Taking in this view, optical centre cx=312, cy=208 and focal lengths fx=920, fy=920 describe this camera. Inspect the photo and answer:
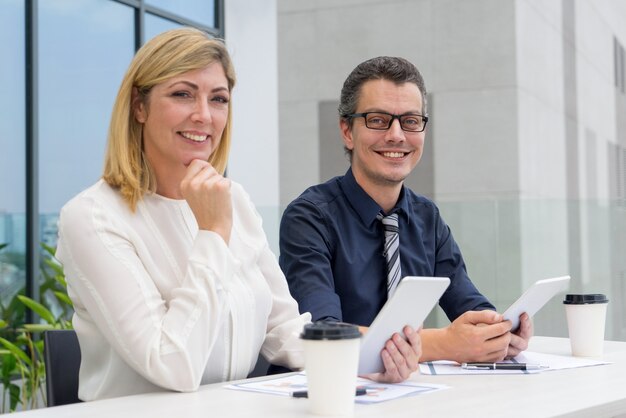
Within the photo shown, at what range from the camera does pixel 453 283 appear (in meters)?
2.81

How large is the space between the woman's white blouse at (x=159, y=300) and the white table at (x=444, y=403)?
112mm

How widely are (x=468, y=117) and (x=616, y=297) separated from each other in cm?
529

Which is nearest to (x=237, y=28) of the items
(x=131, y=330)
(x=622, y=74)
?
(x=131, y=330)

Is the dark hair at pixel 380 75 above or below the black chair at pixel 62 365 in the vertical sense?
above

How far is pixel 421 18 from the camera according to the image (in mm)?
10516

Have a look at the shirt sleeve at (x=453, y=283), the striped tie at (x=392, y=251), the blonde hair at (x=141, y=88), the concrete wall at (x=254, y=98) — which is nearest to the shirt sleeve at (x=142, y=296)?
the blonde hair at (x=141, y=88)

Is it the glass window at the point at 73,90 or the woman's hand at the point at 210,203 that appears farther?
the glass window at the point at 73,90

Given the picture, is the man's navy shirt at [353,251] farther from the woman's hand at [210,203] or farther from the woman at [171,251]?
the woman's hand at [210,203]

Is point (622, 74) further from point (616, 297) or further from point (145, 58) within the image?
point (145, 58)

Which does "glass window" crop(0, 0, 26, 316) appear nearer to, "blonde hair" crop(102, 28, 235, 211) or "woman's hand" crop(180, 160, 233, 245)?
"blonde hair" crop(102, 28, 235, 211)

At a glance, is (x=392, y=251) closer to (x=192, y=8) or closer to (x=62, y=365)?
(x=62, y=365)

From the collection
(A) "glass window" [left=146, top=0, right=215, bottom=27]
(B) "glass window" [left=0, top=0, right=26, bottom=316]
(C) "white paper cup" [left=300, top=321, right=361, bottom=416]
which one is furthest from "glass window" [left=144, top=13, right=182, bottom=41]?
(C) "white paper cup" [left=300, top=321, right=361, bottom=416]

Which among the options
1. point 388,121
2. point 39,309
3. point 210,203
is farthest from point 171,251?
point 39,309

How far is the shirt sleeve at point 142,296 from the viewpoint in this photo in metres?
1.79
